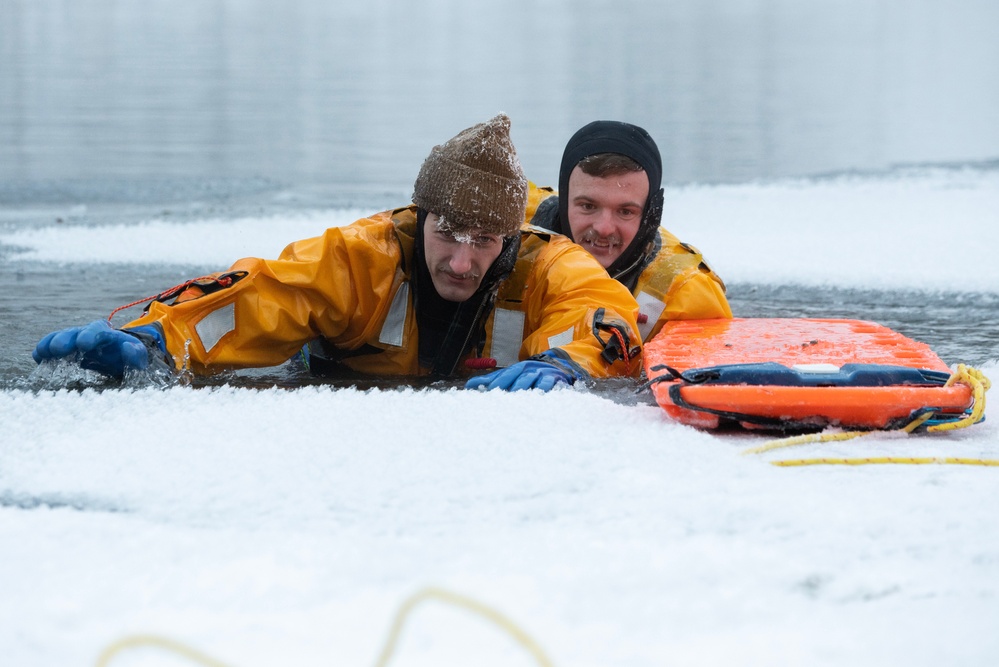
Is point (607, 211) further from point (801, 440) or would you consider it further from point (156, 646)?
point (156, 646)

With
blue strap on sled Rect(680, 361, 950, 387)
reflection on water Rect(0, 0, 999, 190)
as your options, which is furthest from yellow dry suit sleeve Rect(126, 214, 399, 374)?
reflection on water Rect(0, 0, 999, 190)

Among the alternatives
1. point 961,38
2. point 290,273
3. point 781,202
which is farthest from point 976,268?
point 961,38

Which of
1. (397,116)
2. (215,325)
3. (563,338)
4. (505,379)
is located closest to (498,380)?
(505,379)

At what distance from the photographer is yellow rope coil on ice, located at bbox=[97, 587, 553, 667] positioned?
3.72ft

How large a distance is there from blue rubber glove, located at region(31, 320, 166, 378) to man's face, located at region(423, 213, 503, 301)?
0.80 metres

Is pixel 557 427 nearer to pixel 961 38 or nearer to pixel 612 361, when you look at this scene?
pixel 612 361

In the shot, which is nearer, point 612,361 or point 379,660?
point 379,660

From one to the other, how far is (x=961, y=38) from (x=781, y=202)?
52.3m

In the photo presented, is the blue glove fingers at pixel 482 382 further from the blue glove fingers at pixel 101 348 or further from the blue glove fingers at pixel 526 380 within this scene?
the blue glove fingers at pixel 101 348

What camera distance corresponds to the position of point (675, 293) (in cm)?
353

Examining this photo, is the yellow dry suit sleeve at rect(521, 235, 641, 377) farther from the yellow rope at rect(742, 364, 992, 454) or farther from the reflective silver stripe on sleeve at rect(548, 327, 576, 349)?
the yellow rope at rect(742, 364, 992, 454)

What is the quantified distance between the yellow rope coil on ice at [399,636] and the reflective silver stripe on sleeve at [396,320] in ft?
5.96

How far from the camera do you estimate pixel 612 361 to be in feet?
9.21

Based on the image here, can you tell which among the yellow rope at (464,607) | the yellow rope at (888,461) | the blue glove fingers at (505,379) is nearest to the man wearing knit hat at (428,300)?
the blue glove fingers at (505,379)
